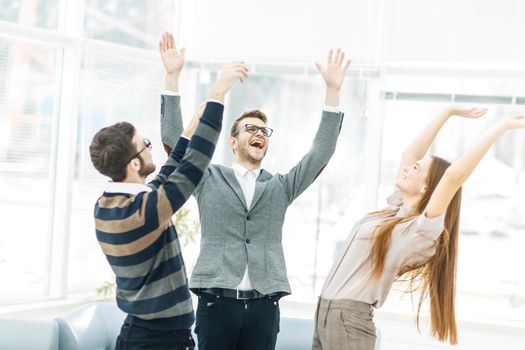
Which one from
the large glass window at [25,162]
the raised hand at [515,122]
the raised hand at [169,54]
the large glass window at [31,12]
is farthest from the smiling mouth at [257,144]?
the large glass window at [31,12]

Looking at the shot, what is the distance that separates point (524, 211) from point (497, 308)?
0.64 meters

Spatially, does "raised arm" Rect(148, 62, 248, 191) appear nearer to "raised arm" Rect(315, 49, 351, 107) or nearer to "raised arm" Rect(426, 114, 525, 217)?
"raised arm" Rect(315, 49, 351, 107)

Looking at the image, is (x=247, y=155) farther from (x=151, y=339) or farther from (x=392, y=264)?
(x=151, y=339)

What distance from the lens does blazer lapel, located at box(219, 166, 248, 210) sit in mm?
2737

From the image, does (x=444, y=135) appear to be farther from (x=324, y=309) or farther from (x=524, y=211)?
(x=324, y=309)

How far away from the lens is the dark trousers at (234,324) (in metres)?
2.60

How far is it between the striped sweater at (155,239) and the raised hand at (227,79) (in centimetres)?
4

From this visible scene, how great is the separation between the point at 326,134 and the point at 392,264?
56 centimetres

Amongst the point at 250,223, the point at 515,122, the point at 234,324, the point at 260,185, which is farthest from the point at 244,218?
the point at 515,122

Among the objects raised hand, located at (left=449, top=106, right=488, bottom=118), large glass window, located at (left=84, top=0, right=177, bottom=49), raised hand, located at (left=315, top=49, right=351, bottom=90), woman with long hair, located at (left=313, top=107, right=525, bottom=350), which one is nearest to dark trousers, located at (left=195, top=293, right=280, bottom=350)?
woman with long hair, located at (left=313, top=107, right=525, bottom=350)

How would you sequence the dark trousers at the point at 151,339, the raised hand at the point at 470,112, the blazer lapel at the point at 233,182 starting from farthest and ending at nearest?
the blazer lapel at the point at 233,182
the raised hand at the point at 470,112
the dark trousers at the point at 151,339

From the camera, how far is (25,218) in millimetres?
4152

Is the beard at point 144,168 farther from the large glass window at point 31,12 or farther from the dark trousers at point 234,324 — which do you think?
the large glass window at point 31,12

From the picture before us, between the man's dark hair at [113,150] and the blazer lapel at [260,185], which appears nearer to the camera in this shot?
the man's dark hair at [113,150]
